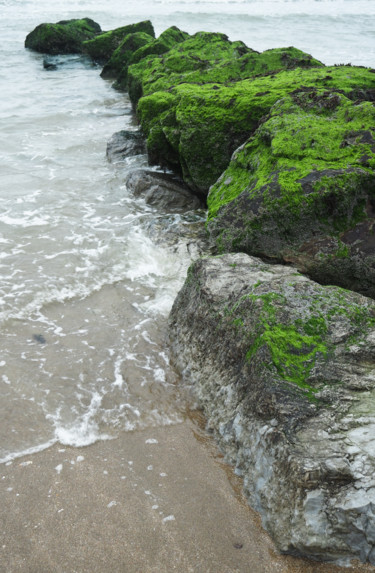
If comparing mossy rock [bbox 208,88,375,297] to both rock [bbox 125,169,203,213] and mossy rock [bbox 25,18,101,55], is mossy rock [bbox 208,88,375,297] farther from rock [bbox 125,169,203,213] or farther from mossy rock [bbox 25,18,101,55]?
mossy rock [bbox 25,18,101,55]

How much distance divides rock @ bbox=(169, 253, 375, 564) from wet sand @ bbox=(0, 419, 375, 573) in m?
0.17

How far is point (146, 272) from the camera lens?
21.0ft

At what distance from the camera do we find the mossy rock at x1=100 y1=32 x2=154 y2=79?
19.0m

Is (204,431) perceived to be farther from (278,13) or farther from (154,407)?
(278,13)

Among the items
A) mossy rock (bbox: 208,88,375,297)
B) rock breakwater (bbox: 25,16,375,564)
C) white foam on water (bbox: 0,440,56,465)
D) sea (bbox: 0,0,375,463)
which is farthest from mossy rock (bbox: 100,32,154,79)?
white foam on water (bbox: 0,440,56,465)

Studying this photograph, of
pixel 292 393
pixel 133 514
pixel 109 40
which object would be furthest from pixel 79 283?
pixel 109 40

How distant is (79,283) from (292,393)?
3633 millimetres

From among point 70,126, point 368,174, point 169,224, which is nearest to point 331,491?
point 368,174

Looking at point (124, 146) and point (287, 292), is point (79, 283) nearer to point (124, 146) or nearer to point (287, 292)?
point (287, 292)

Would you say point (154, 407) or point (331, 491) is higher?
point (331, 491)

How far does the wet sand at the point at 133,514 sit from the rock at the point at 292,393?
0.17 meters

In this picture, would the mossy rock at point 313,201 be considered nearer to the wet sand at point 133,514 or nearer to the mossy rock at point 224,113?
the mossy rock at point 224,113

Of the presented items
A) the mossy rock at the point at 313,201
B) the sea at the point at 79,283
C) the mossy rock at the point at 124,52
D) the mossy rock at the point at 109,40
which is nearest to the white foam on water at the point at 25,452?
the sea at the point at 79,283

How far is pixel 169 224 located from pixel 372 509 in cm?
551
